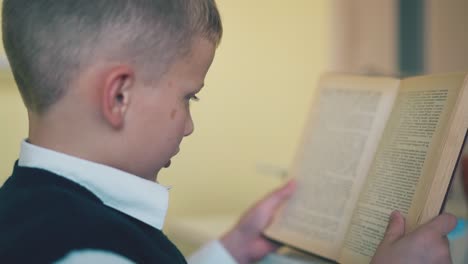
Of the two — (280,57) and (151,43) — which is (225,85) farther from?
(151,43)

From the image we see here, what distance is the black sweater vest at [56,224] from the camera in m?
0.44

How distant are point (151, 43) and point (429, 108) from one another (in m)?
0.29

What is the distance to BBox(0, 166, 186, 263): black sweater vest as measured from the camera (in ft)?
1.46

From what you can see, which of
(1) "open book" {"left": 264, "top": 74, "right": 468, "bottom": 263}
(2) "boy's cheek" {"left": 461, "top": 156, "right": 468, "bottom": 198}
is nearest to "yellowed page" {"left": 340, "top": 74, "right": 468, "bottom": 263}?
(1) "open book" {"left": 264, "top": 74, "right": 468, "bottom": 263}

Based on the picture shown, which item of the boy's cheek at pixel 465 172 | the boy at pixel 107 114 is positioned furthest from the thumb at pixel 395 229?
the boy's cheek at pixel 465 172

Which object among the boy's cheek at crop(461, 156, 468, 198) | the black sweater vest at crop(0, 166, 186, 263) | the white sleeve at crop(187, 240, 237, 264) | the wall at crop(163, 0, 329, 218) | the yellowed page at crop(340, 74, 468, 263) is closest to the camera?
the black sweater vest at crop(0, 166, 186, 263)

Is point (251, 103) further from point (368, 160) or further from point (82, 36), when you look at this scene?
point (82, 36)

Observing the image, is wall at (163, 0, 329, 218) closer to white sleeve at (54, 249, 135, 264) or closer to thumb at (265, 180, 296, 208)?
thumb at (265, 180, 296, 208)

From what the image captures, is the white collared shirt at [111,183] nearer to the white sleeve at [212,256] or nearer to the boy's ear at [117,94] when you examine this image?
the boy's ear at [117,94]

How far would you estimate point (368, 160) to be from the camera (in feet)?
2.21

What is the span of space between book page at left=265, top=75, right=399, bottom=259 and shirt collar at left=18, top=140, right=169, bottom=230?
0.22 m

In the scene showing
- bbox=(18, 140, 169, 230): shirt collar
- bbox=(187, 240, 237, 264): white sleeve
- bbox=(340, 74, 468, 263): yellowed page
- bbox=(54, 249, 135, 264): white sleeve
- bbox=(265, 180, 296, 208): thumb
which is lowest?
bbox=(187, 240, 237, 264): white sleeve

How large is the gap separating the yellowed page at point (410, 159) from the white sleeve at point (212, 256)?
9.0 inches

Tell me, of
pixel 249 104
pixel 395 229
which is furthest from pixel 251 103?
pixel 395 229
